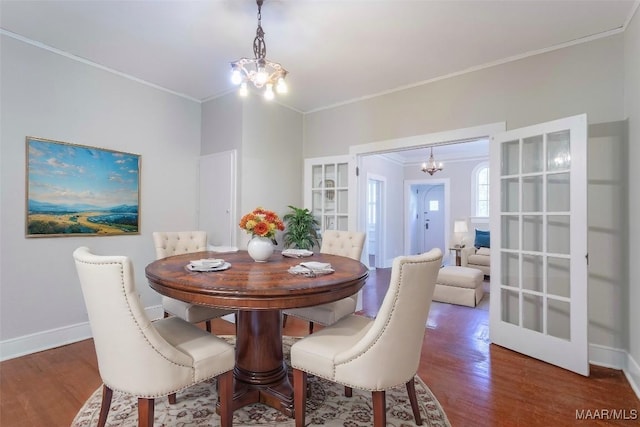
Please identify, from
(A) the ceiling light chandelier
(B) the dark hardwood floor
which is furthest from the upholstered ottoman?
(A) the ceiling light chandelier

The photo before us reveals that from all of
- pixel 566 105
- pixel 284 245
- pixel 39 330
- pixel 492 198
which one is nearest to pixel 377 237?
A: pixel 284 245

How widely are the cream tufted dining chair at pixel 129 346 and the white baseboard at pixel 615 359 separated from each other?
2.77 metres

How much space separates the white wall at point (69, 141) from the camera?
8.60ft

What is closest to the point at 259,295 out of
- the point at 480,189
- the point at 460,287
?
the point at 460,287

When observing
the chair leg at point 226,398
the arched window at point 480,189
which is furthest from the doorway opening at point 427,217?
the chair leg at point 226,398

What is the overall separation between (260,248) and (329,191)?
2.22m

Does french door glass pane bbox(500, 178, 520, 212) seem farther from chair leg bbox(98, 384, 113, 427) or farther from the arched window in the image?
the arched window

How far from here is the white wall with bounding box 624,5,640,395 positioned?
7.22 ft

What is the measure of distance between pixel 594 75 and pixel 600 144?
0.57 meters

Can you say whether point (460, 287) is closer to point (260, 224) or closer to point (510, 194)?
point (510, 194)

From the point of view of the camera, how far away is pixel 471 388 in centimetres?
218

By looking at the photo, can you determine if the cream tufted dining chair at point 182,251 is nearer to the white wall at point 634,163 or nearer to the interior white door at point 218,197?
the interior white door at point 218,197

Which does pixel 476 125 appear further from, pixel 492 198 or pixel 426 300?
pixel 426 300

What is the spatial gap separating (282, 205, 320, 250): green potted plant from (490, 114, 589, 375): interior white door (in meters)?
2.09
